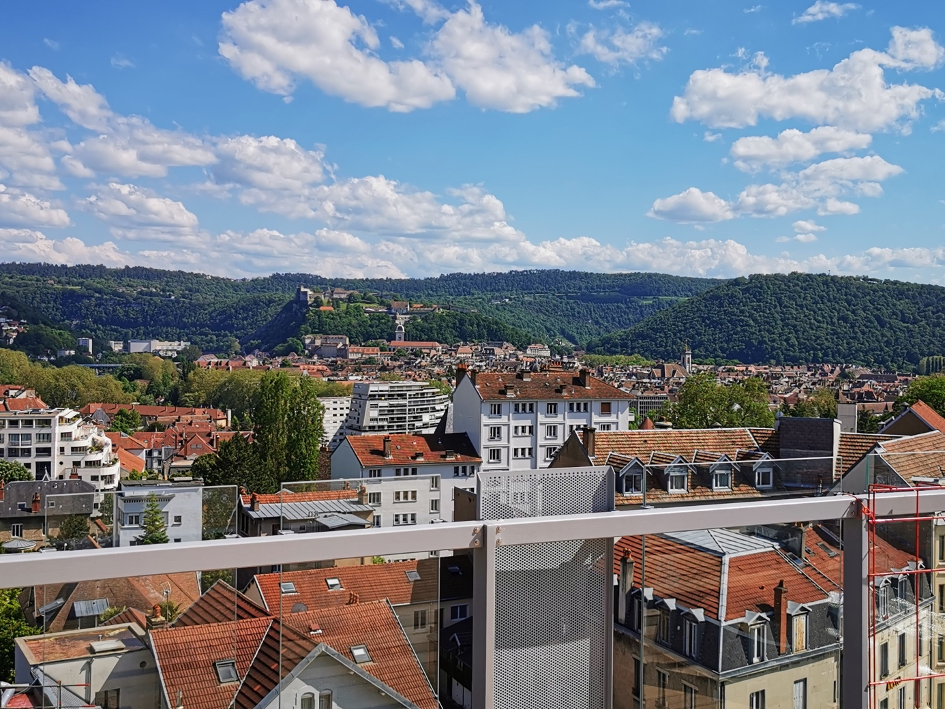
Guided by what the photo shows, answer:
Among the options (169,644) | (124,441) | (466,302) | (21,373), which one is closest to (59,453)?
(124,441)

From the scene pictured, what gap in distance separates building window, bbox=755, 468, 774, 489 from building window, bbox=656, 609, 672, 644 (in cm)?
47

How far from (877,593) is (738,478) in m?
0.53

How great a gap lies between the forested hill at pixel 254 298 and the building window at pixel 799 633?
110216 millimetres

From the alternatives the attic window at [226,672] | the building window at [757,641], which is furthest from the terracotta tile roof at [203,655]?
the building window at [757,641]

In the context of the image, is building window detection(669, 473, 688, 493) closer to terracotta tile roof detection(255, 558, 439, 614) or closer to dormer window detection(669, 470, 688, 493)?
dormer window detection(669, 470, 688, 493)

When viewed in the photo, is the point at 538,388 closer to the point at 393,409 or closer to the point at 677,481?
the point at 393,409

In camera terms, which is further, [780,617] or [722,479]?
[722,479]

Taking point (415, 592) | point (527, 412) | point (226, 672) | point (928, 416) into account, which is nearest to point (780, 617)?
point (415, 592)

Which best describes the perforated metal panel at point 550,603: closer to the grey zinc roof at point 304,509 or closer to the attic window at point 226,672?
the grey zinc roof at point 304,509

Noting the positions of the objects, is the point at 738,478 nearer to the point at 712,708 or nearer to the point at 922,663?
the point at 712,708

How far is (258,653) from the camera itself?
1.84 m

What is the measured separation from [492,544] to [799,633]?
39.5 inches

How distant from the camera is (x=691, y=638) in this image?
84.3 inches

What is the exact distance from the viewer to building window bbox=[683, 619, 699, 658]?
83.9 inches
